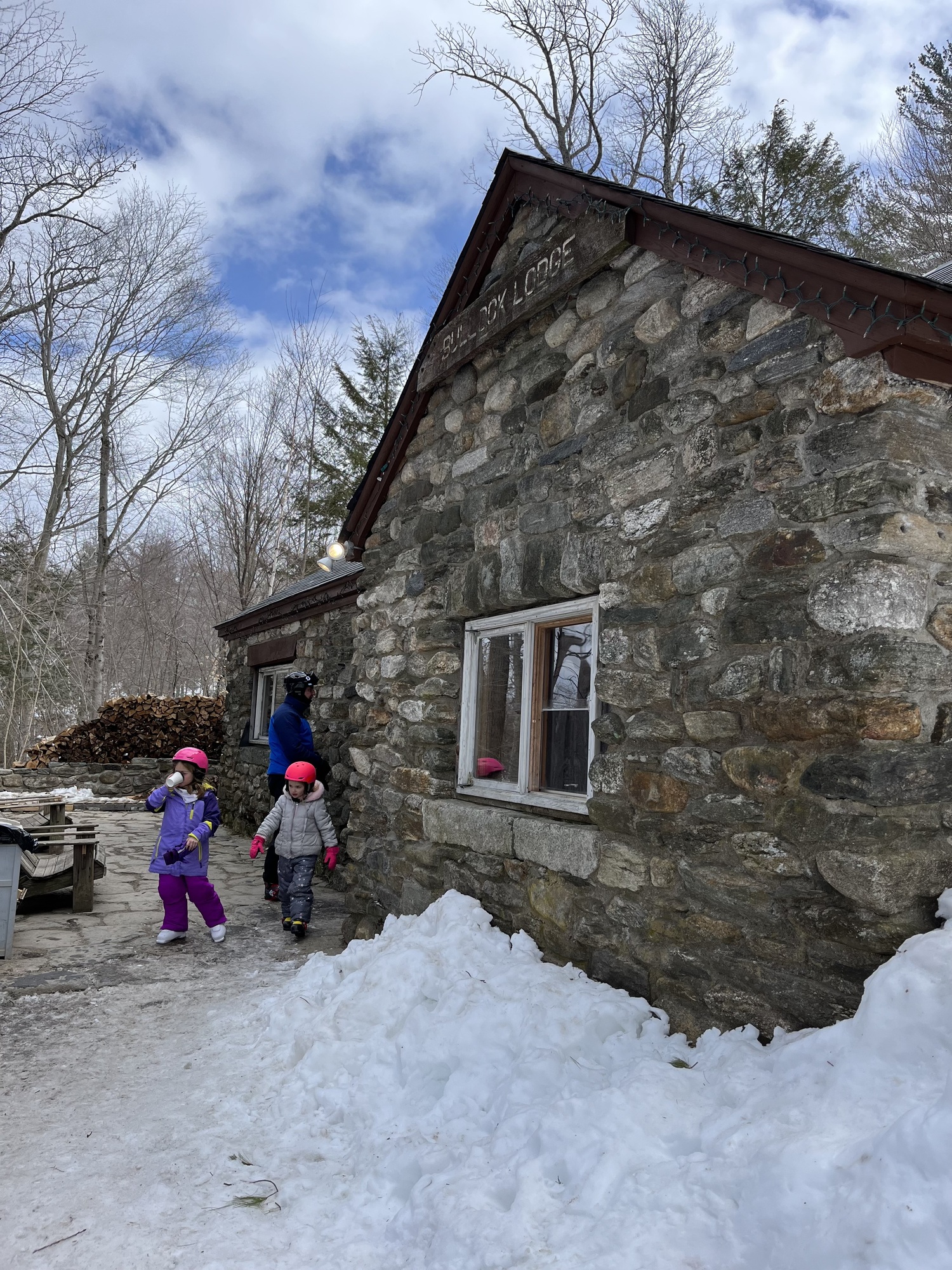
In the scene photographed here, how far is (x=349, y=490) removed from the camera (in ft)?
65.6

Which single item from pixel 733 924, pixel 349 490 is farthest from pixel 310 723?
pixel 349 490

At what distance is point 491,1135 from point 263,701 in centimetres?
842

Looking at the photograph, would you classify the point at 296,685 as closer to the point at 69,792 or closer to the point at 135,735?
the point at 69,792

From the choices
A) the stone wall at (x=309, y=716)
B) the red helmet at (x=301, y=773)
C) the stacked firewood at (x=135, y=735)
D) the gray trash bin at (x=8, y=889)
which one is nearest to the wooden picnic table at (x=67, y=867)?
the gray trash bin at (x=8, y=889)

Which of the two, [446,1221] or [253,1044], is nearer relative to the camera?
[446,1221]

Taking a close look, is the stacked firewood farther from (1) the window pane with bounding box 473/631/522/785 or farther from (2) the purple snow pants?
(1) the window pane with bounding box 473/631/522/785

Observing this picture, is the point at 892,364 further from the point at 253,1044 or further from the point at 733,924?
the point at 253,1044

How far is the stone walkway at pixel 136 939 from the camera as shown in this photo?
4.84 m

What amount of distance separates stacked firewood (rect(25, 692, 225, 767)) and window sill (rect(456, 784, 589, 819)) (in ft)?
34.3

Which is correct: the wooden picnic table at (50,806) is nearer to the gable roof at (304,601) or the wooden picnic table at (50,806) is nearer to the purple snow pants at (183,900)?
the gable roof at (304,601)

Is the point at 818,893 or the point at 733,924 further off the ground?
the point at 818,893

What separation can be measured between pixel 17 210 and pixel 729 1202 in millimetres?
14324

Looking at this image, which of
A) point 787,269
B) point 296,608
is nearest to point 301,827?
point 296,608

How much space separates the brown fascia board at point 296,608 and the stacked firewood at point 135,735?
9.72 ft
